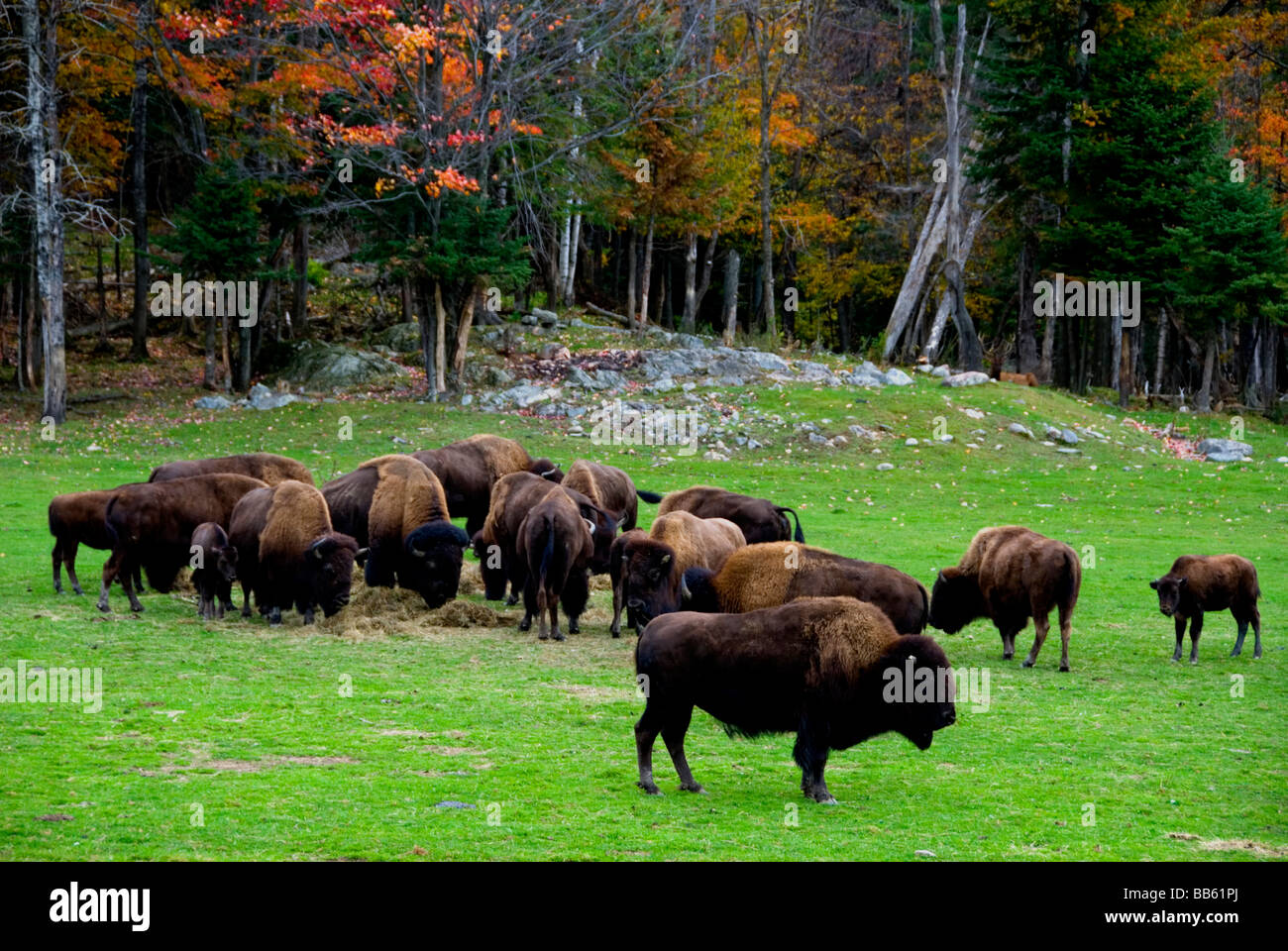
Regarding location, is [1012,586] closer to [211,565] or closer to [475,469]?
[211,565]

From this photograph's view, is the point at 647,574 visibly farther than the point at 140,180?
No

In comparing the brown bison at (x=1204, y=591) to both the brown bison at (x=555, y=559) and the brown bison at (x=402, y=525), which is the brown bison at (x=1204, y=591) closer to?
the brown bison at (x=555, y=559)

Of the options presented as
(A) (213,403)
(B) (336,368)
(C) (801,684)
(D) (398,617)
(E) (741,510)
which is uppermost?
(B) (336,368)

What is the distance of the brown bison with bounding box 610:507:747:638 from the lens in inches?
540

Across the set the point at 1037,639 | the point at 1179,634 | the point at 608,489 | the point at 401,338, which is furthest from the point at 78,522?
the point at 401,338

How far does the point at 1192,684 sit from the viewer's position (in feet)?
44.0

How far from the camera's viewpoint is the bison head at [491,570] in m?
17.7

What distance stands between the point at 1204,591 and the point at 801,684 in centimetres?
774

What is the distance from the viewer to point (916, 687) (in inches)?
346

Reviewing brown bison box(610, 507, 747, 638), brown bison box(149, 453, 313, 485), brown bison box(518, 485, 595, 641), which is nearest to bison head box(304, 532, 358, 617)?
brown bison box(518, 485, 595, 641)

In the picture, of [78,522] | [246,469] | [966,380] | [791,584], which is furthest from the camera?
[966,380]

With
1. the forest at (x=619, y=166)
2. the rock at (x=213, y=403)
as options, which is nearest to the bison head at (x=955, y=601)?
the forest at (x=619, y=166)

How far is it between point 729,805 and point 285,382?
99.7ft
